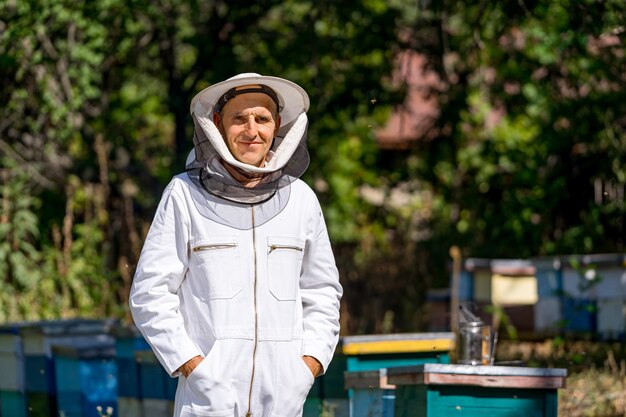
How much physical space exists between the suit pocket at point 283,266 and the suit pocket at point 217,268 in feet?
0.32

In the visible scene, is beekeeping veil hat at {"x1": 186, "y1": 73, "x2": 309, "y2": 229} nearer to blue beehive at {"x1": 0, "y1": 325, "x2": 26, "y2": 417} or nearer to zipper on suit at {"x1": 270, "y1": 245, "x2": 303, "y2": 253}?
zipper on suit at {"x1": 270, "y1": 245, "x2": 303, "y2": 253}

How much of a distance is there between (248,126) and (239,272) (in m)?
0.45

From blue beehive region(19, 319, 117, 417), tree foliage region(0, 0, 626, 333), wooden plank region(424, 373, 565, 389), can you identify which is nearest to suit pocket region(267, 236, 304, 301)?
wooden plank region(424, 373, 565, 389)

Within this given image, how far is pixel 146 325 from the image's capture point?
3078 mm

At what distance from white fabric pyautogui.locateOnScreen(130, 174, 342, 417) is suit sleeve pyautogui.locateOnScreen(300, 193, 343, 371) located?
0.15 ft

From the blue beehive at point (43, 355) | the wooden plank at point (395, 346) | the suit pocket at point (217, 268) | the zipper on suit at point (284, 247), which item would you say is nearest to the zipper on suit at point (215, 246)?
the suit pocket at point (217, 268)

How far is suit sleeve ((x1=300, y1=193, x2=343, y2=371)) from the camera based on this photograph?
3.27m

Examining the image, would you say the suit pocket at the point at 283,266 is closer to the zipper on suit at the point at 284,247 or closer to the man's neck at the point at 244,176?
the zipper on suit at the point at 284,247

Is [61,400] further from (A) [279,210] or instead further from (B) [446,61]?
(B) [446,61]

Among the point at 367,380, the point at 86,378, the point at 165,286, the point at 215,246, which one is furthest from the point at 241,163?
the point at 86,378

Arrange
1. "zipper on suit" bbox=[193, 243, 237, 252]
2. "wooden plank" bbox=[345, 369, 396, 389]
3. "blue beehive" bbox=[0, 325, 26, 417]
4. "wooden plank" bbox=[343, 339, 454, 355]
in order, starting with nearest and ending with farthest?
"zipper on suit" bbox=[193, 243, 237, 252]
"wooden plank" bbox=[345, 369, 396, 389]
"wooden plank" bbox=[343, 339, 454, 355]
"blue beehive" bbox=[0, 325, 26, 417]

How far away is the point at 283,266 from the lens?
10.4ft

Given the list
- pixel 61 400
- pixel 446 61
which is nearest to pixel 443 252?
pixel 446 61

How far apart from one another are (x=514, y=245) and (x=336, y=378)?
6.01m
